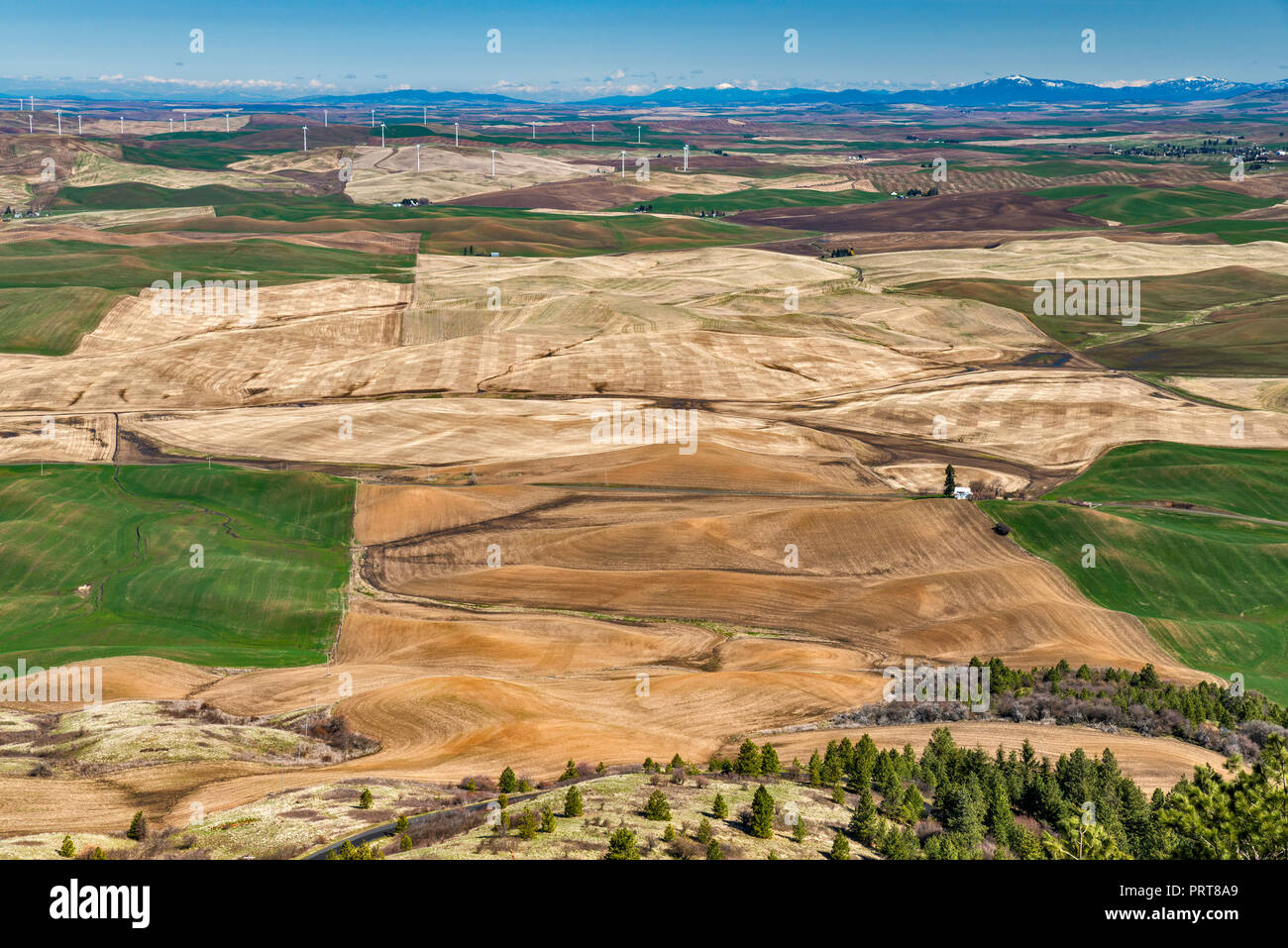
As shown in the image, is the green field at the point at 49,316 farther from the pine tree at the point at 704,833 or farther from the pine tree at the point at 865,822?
the pine tree at the point at 865,822

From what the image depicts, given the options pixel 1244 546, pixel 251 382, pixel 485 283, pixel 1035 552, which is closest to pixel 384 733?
pixel 1035 552

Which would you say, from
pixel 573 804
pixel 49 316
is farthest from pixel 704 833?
pixel 49 316

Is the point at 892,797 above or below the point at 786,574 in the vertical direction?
above

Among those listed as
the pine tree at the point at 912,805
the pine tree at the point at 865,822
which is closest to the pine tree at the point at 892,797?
the pine tree at the point at 912,805

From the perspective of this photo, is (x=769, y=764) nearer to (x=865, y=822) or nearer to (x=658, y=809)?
(x=865, y=822)

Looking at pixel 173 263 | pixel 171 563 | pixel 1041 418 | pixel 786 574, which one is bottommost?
pixel 786 574

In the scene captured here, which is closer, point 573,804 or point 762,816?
point 762,816

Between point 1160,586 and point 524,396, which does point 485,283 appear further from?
point 1160,586
